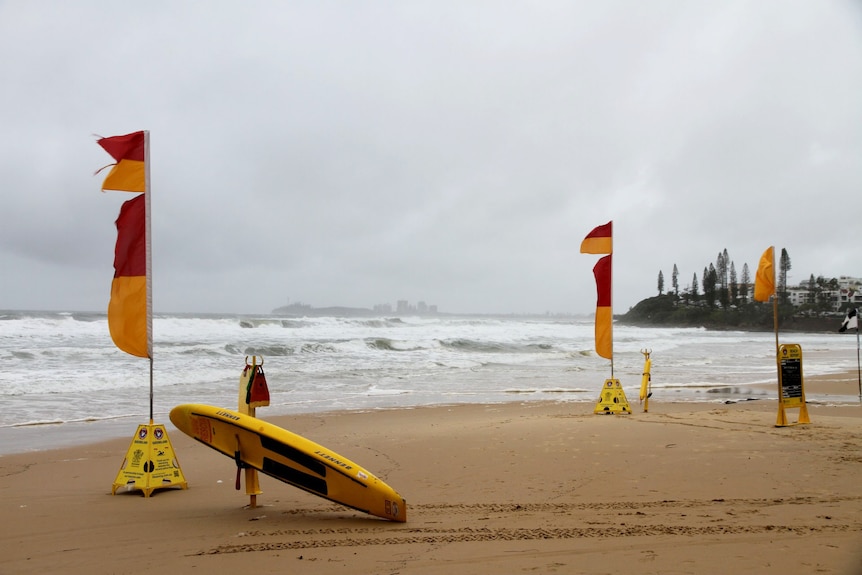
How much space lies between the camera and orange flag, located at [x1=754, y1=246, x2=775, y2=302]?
30.5 feet

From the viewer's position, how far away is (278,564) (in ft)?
12.6

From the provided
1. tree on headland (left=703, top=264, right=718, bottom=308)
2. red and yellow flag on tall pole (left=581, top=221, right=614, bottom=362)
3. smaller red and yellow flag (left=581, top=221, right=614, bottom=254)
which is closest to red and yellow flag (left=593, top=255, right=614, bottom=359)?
red and yellow flag on tall pole (left=581, top=221, right=614, bottom=362)

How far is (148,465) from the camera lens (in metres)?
5.85

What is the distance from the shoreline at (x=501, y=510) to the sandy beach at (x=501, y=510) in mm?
20

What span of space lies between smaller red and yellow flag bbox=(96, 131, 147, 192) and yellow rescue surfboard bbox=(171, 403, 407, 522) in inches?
97.9

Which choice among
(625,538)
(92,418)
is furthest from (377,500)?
(92,418)

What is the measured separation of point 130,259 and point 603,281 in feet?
25.9

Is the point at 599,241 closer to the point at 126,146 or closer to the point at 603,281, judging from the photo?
the point at 603,281

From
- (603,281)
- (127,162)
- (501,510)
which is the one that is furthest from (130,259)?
(603,281)

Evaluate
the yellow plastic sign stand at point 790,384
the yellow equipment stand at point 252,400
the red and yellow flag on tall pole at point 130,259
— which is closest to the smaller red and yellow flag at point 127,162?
the red and yellow flag on tall pole at point 130,259

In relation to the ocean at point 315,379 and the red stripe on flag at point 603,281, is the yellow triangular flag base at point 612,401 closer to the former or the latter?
the red stripe on flag at point 603,281

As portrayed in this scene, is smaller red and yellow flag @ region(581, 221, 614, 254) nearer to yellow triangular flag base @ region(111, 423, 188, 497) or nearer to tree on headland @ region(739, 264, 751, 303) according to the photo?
yellow triangular flag base @ region(111, 423, 188, 497)

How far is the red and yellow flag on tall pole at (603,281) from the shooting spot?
11.1 meters

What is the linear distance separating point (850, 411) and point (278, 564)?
11968mm
